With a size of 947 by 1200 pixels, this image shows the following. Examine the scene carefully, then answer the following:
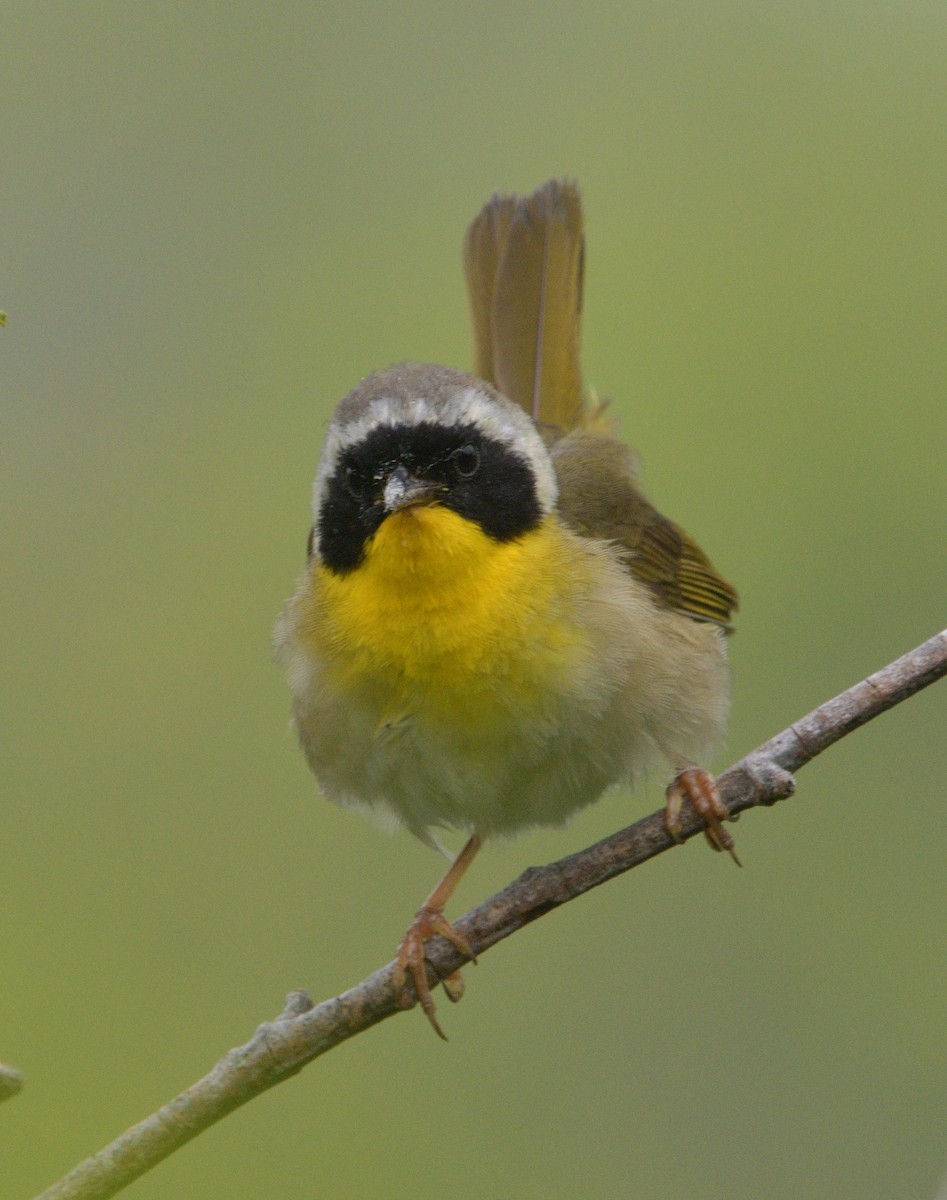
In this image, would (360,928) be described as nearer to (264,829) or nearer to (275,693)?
(264,829)

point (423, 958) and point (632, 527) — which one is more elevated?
point (632, 527)

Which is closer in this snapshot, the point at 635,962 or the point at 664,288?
the point at 635,962

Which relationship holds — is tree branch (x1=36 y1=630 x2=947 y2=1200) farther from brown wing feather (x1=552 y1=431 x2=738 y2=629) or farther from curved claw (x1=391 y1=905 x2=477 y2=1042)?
brown wing feather (x1=552 y1=431 x2=738 y2=629)

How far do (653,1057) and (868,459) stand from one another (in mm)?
2221

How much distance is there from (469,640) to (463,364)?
2653mm

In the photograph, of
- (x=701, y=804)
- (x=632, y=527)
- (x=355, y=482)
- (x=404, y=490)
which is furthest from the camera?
(x=632, y=527)

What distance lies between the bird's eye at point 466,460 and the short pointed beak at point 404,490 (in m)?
0.08

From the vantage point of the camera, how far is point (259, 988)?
418 cm

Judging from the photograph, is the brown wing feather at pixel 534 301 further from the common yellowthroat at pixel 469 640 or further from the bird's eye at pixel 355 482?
the bird's eye at pixel 355 482

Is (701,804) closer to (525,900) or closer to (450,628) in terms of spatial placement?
(525,900)

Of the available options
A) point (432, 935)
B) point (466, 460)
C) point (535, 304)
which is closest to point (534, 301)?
point (535, 304)

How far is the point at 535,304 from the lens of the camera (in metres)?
4.82

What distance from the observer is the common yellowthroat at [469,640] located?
3.41m

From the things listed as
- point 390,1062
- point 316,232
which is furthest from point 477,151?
point 390,1062
